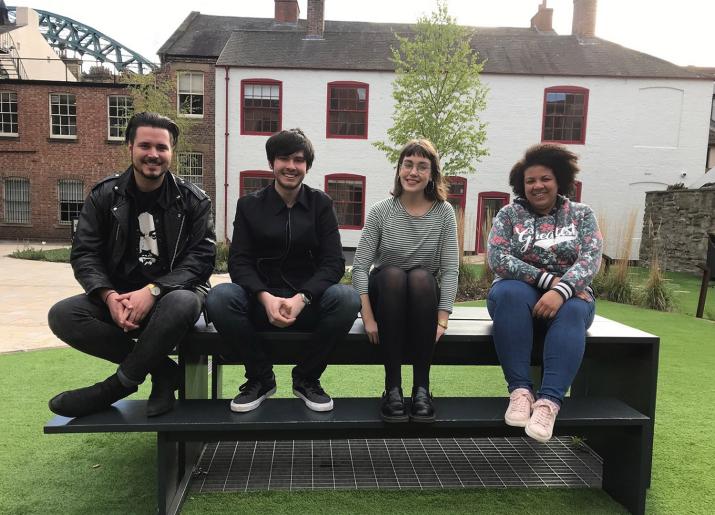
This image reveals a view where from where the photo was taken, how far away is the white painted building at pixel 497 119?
15883 mm

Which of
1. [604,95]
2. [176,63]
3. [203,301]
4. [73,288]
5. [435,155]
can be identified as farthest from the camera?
[176,63]

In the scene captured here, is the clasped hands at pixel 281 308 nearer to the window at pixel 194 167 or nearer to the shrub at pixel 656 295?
the shrub at pixel 656 295

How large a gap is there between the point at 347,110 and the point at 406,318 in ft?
47.8

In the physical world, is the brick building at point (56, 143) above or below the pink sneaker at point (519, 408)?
above

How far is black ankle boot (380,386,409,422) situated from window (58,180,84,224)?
61.0 ft

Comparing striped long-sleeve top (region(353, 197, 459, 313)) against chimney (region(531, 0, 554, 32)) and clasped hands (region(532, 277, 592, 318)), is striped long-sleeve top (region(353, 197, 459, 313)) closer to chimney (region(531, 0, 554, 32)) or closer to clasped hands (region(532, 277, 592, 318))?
clasped hands (region(532, 277, 592, 318))

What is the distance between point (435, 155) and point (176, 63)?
1679 cm

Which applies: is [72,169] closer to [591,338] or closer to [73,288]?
[73,288]

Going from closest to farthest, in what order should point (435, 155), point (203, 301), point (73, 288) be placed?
point (203, 301) < point (435, 155) < point (73, 288)

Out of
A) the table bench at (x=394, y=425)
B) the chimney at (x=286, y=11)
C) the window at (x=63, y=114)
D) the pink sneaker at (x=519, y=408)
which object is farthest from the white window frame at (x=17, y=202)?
the pink sneaker at (x=519, y=408)

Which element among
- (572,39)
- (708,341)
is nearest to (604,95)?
(572,39)

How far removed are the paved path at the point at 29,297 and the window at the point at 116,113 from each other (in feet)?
20.2

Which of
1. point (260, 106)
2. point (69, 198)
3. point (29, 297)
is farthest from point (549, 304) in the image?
point (69, 198)

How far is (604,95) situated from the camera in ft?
52.2
